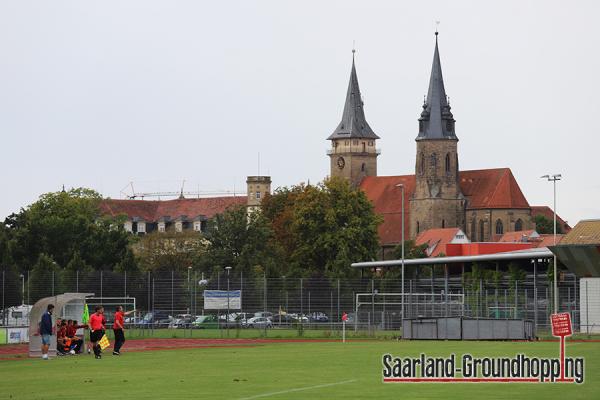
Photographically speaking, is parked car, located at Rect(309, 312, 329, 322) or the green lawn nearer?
the green lawn

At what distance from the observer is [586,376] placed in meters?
27.5

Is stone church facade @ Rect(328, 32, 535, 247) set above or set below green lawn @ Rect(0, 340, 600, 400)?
above

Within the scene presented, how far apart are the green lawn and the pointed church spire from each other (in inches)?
5494

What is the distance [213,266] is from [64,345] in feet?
231

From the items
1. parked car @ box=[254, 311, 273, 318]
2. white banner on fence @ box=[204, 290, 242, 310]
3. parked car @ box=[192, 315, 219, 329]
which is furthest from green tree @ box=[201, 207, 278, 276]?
white banner on fence @ box=[204, 290, 242, 310]

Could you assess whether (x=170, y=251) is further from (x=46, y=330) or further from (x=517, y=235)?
(x=46, y=330)

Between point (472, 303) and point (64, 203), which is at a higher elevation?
point (64, 203)

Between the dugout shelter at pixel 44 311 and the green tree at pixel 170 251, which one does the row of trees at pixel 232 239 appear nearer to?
the green tree at pixel 170 251

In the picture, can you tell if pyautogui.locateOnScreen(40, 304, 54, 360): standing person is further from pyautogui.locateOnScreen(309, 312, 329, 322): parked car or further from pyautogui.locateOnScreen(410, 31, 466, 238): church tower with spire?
pyautogui.locateOnScreen(410, 31, 466, 238): church tower with spire

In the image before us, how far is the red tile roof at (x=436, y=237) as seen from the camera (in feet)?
582

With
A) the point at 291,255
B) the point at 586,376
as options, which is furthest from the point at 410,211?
the point at 586,376

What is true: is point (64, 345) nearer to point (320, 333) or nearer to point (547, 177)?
point (320, 333)

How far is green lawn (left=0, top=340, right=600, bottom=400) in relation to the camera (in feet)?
78.2

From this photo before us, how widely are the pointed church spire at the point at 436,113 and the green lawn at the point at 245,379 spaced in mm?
139553
